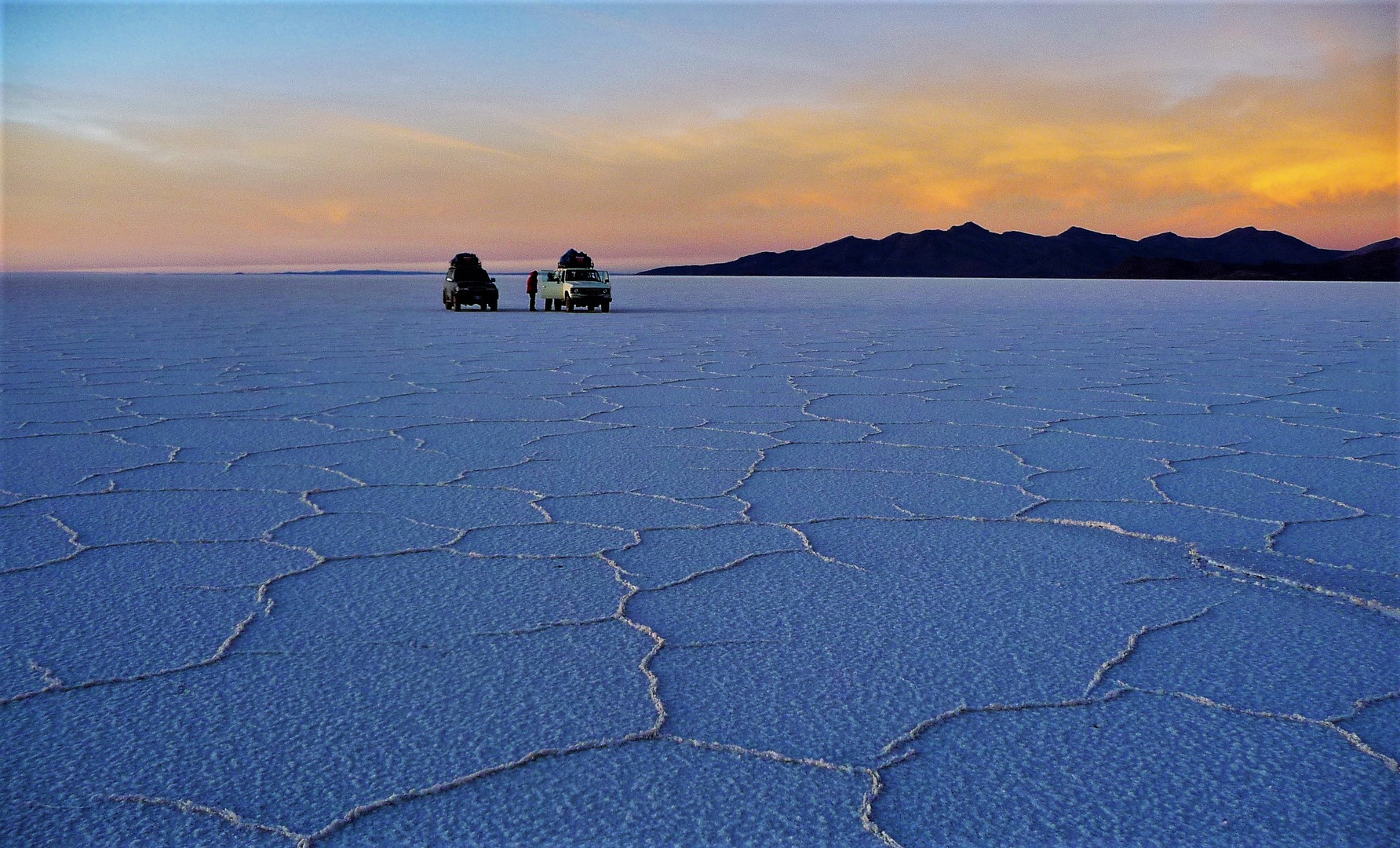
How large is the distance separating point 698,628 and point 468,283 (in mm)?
21362

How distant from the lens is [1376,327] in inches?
684

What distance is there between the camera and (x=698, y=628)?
281 centimetres

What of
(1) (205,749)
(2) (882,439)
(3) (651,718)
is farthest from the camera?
(2) (882,439)

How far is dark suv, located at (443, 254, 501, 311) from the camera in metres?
23.2

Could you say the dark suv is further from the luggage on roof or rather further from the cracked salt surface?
the cracked salt surface

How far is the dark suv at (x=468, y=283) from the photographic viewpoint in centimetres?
2325

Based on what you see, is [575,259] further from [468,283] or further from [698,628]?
[698,628]

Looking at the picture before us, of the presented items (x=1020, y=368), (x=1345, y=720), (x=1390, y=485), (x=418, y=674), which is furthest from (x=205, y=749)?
(x=1020, y=368)

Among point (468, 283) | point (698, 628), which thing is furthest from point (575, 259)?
point (698, 628)

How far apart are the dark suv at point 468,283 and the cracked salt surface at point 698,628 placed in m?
16.7

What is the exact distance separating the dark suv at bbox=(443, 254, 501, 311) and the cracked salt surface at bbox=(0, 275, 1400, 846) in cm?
1665

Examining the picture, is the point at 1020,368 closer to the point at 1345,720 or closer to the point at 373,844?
the point at 1345,720

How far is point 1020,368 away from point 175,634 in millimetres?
8478

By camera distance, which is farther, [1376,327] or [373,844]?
[1376,327]
